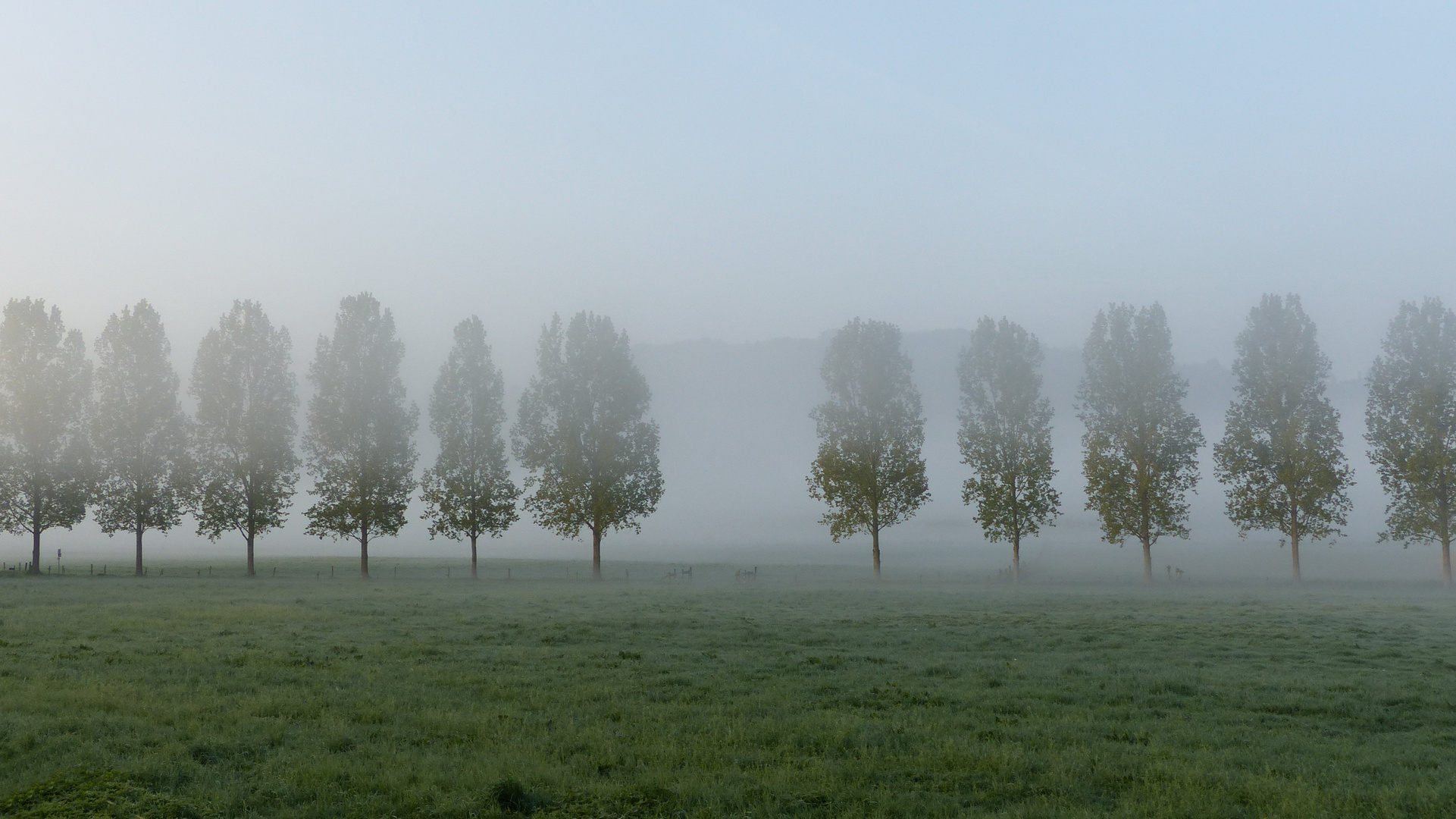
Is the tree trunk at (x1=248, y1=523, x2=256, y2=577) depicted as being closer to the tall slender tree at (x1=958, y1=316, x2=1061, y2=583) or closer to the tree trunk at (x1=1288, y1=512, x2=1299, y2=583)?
the tall slender tree at (x1=958, y1=316, x2=1061, y2=583)

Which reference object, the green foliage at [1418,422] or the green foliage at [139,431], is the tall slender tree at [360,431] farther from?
the green foliage at [1418,422]

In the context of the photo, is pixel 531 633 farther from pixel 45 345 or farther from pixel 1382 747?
pixel 45 345

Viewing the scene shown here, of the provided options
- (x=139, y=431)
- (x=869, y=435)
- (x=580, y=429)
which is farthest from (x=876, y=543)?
(x=139, y=431)

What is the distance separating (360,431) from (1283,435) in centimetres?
6855

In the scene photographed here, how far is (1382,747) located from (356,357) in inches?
2765

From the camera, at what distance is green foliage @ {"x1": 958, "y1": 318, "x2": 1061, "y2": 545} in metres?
66.6

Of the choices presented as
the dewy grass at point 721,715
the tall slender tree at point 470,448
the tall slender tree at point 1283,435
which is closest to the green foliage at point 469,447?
the tall slender tree at point 470,448

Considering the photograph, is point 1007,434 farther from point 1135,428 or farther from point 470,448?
point 470,448

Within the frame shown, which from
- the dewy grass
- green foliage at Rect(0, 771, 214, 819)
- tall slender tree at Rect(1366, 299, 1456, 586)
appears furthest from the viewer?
tall slender tree at Rect(1366, 299, 1456, 586)

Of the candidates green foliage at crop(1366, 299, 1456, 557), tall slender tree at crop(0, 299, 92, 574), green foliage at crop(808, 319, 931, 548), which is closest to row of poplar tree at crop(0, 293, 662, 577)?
tall slender tree at crop(0, 299, 92, 574)

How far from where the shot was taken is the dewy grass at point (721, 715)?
10.8 meters

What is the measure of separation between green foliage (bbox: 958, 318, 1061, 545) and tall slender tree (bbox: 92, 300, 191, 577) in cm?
6049

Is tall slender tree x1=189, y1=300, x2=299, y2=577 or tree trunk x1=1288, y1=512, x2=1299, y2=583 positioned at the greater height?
tall slender tree x1=189, y1=300, x2=299, y2=577

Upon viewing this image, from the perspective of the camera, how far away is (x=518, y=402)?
2808 inches
